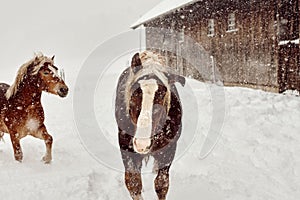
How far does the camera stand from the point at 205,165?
19.1 feet

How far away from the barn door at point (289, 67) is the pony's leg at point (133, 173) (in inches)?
328

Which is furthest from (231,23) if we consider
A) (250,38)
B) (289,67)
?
(289,67)

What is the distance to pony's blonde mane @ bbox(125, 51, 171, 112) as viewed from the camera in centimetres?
369

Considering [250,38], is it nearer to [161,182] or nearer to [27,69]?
[27,69]

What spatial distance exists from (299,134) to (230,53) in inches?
326

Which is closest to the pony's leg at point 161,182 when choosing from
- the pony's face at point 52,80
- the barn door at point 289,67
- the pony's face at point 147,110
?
the pony's face at point 147,110

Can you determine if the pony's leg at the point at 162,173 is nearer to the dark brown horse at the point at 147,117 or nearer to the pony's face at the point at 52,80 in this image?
the dark brown horse at the point at 147,117

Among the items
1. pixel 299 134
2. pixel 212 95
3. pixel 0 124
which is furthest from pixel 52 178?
pixel 212 95

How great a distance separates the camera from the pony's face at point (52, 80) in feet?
17.0

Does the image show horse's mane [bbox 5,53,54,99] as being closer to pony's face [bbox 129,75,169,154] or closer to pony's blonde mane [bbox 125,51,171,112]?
pony's blonde mane [bbox 125,51,171,112]

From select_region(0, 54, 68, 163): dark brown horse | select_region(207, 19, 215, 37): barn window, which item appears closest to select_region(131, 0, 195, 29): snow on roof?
select_region(207, 19, 215, 37): barn window

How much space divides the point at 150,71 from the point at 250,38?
10.4 m

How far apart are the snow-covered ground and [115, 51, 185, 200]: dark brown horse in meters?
0.66

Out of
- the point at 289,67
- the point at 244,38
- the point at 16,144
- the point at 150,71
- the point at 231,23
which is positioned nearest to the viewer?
the point at 150,71
